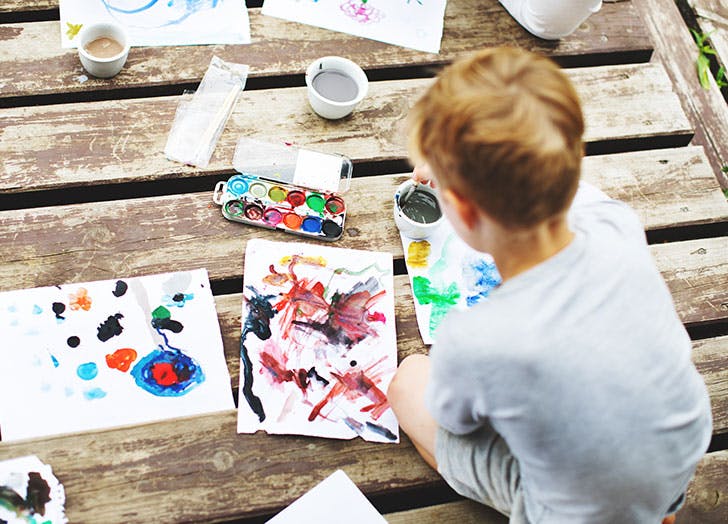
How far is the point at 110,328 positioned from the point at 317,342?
0.35 metres

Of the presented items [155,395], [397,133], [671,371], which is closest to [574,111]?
[671,371]

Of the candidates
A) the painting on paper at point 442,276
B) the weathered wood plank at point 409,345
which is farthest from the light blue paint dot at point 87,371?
the painting on paper at point 442,276

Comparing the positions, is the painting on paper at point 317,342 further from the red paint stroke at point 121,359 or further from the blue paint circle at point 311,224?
the red paint stroke at point 121,359

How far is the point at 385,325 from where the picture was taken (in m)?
1.23

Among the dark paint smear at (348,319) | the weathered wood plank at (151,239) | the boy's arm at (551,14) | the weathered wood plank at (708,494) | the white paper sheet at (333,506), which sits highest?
the boy's arm at (551,14)

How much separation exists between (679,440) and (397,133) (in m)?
0.83

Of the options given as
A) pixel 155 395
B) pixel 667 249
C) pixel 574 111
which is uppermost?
pixel 574 111

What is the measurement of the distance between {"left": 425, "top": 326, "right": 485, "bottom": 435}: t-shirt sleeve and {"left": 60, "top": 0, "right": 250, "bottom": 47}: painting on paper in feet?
2.98

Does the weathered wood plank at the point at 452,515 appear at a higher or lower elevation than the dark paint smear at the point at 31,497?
lower

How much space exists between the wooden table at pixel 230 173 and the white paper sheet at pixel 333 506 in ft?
0.06

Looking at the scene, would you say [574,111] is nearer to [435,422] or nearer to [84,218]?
[435,422]

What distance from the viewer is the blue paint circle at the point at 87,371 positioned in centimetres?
111

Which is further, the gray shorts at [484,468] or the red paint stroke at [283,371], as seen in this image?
the red paint stroke at [283,371]

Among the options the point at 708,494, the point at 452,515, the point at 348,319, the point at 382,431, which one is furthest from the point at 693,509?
the point at 348,319
